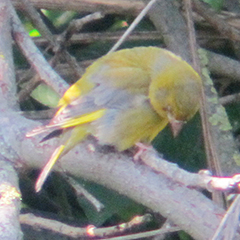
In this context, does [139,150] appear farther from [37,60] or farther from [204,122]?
[37,60]

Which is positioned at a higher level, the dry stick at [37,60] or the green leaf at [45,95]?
the dry stick at [37,60]

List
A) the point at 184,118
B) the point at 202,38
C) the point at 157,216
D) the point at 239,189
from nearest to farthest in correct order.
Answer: the point at 239,189
the point at 184,118
the point at 157,216
the point at 202,38

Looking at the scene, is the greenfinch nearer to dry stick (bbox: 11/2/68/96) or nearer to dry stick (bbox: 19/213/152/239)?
dry stick (bbox: 11/2/68/96)

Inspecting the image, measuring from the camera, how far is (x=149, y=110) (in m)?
2.09

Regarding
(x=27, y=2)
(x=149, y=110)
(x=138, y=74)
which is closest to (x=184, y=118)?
(x=149, y=110)

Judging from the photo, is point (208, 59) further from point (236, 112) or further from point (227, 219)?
point (227, 219)

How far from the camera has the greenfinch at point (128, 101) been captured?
77.5 inches

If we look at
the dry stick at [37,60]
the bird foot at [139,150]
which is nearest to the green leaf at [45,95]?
the dry stick at [37,60]

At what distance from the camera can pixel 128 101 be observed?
2.08 m

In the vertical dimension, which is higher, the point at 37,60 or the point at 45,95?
the point at 37,60

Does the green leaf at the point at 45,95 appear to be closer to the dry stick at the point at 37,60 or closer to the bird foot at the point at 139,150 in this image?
the dry stick at the point at 37,60

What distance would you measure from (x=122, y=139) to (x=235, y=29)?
107 cm

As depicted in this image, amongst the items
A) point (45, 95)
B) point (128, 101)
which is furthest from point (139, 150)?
point (45, 95)

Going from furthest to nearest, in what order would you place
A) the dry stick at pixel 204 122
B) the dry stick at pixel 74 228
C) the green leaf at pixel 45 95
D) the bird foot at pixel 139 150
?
the green leaf at pixel 45 95
the dry stick at pixel 204 122
the dry stick at pixel 74 228
the bird foot at pixel 139 150
